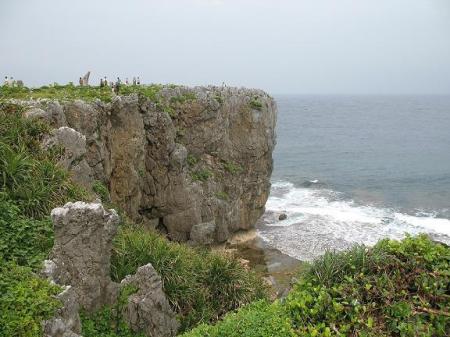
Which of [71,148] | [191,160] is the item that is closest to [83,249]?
[71,148]

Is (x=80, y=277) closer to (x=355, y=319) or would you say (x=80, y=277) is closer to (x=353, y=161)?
(x=355, y=319)

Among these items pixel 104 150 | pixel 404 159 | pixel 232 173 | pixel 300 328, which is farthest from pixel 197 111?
pixel 404 159

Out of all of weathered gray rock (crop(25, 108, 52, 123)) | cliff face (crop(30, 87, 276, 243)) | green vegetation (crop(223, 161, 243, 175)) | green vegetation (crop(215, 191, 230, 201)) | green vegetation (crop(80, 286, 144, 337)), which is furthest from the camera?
green vegetation (crop(223, 161, 243, 175))

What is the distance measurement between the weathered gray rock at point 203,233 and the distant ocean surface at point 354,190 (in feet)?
20.7

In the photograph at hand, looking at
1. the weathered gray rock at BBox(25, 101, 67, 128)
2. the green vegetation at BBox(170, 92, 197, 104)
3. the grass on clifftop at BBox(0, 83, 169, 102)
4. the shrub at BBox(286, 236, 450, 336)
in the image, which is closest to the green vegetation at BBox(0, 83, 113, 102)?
the grass on clifftop at BBox(0, 83, 169, 102)

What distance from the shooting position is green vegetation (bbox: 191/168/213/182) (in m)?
25.5

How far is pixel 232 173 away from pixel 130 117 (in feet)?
33.1

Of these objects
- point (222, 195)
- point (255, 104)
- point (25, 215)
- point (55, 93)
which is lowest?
point (222, 195)

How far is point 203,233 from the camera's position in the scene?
25.1 metres

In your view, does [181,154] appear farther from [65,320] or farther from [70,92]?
[65,320]

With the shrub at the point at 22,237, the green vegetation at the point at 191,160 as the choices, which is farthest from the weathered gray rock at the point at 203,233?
the shrub at the point at 22,237

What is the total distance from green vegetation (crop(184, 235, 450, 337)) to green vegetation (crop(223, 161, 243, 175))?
63.4ft

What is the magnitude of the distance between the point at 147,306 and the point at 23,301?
3.10 metres

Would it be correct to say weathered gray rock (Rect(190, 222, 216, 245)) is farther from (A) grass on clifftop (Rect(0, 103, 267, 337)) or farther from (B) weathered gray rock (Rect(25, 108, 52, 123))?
(B) weathered gray rock (Rect(25, 108, 52, 123))
